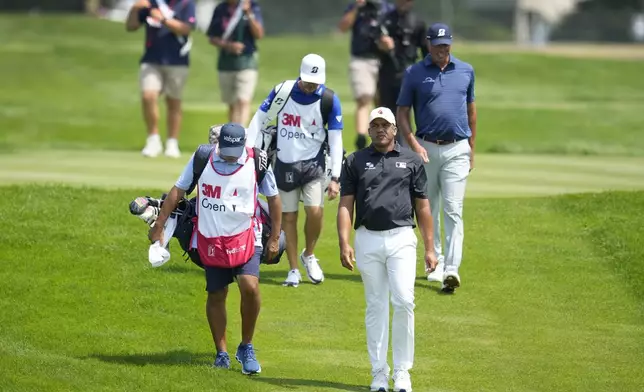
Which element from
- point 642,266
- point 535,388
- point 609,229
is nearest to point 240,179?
point 535,388

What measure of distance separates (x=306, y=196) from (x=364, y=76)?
23.7ft

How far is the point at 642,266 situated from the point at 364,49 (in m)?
7.37

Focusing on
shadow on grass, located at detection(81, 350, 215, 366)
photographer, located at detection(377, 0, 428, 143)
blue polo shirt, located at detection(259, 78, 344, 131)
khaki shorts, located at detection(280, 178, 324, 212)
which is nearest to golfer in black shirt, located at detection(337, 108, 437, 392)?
shadow on grass, located at detection(81, 350, 215, 366)

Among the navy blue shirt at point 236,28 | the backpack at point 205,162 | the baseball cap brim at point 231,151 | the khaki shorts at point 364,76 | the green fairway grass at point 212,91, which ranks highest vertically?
the baseball cap brim at point 231,151

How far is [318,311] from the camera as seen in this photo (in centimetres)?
1320

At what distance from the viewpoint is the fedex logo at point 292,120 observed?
1377 cm

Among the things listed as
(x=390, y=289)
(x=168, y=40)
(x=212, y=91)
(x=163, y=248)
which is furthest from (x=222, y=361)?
(x=212, y=91)

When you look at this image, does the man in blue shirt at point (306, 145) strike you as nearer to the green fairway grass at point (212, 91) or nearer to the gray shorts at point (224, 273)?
the gray shorts at point (224, 273)

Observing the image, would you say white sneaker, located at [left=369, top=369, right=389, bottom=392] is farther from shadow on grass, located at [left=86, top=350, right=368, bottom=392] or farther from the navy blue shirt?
the navy blue shirt

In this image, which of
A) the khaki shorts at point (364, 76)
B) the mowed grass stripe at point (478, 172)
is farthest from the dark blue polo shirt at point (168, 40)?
the khaki shorts at point (364, 76)

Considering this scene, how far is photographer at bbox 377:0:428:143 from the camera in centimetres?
1912

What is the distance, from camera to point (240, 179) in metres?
10.8

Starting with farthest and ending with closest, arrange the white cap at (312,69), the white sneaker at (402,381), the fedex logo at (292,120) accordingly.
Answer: the fedex logo at (292,120) → the white cap at (312,69) → the white sneaker at (402,381)

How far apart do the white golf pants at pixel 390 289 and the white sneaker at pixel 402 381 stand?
0.04 m
